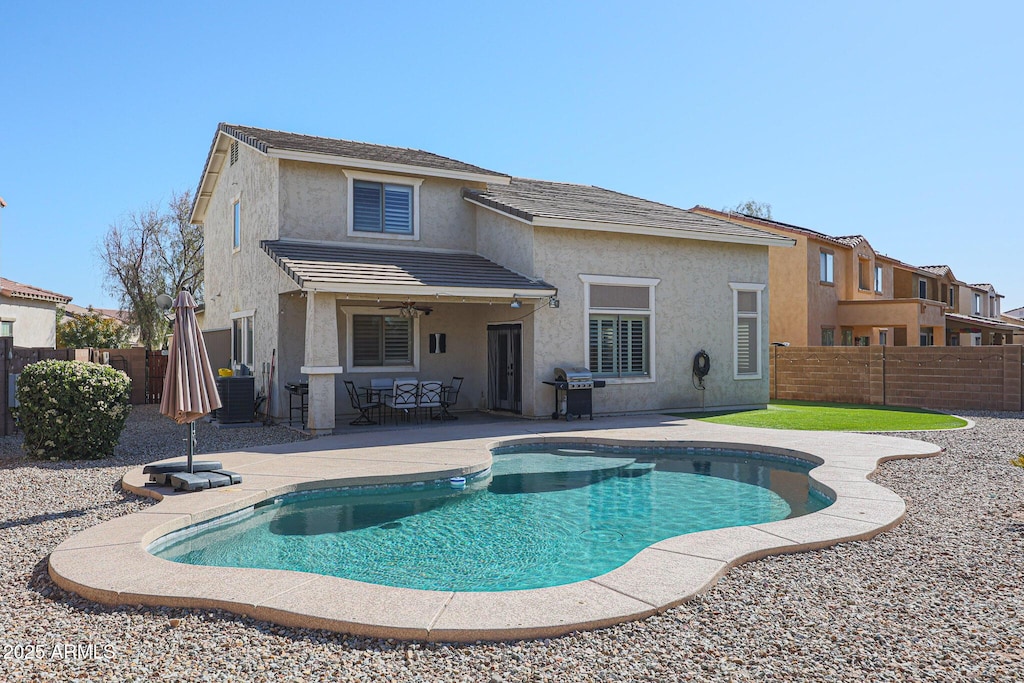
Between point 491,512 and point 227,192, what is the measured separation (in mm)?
15376

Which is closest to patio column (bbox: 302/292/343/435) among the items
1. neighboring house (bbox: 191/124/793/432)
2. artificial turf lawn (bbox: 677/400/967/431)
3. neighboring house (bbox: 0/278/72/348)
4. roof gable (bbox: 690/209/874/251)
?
neighboring house (bbox: 191/124/793/432)

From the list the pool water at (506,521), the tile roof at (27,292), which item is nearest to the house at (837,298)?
the pool water at (506,521)

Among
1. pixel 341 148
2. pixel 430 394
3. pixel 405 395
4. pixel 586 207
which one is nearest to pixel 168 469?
pixel 405 395

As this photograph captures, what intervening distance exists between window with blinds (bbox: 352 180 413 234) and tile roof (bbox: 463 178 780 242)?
1.66m

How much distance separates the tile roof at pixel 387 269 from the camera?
13.6 meters

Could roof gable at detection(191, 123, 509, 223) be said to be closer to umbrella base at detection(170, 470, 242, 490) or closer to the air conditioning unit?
the air conditioning unit

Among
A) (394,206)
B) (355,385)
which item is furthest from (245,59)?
(355,385)

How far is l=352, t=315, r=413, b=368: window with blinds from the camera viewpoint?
1698cm

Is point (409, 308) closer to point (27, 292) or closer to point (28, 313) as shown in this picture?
point (27, 292)

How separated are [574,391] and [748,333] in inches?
252

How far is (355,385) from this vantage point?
16906mm

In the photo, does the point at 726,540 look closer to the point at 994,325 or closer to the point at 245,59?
the point at 245,59

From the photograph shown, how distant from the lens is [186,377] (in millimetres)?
8641

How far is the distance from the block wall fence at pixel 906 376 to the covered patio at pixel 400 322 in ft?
35.2
